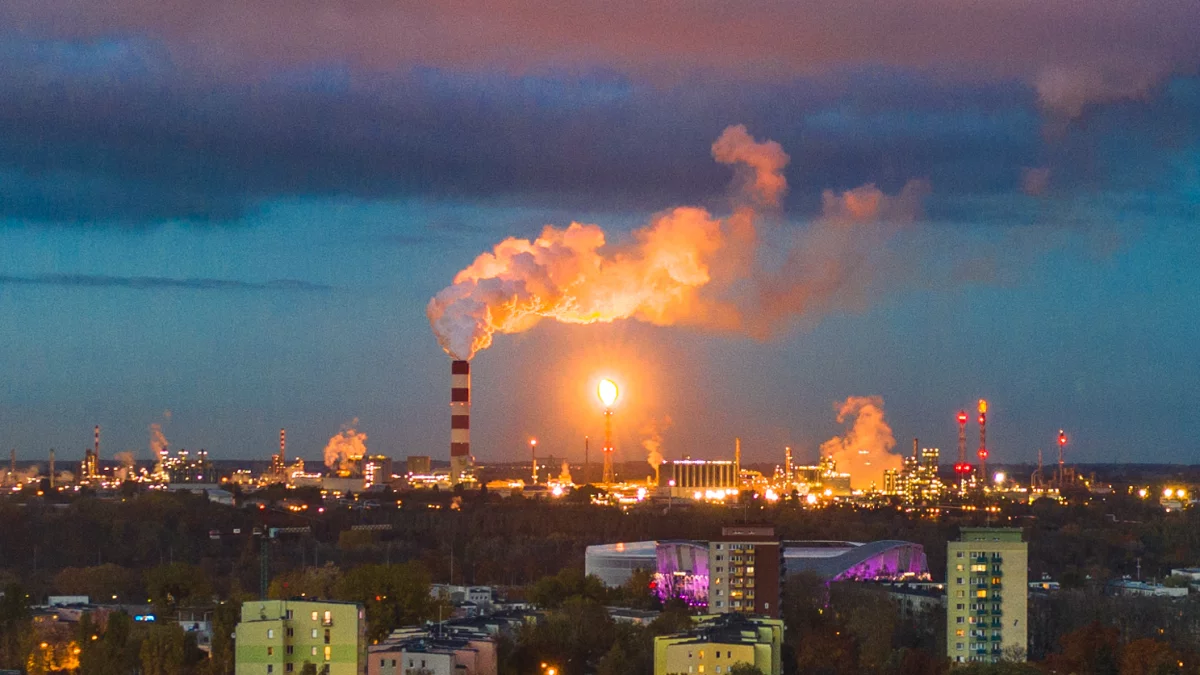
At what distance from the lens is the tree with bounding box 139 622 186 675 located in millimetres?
30734

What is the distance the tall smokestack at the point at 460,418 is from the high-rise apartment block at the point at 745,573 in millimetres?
26471

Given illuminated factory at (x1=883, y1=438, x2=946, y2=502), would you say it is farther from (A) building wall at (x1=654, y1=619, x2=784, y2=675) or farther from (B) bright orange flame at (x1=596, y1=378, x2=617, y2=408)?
(A) building wall at (x1=654, y1=619, x2=784, y2=675)

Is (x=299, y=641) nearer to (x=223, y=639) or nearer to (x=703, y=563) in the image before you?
(x=223, y=639)

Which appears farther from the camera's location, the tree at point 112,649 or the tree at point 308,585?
the tree at point 308,585

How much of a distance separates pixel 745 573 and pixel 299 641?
52.0ft

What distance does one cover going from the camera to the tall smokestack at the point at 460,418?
70.9 m

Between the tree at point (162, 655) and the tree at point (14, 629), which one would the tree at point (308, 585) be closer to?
the tree at point (14, 629)

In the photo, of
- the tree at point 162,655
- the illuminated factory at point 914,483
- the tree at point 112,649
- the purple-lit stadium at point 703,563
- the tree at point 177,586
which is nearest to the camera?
the tree at point 162,655

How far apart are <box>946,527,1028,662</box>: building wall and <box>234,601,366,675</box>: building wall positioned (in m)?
11.3

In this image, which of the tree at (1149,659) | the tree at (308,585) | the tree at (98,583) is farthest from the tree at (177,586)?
the tree at (1149,659)

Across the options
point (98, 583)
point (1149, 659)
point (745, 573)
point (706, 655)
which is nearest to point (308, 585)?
point (98, 583)

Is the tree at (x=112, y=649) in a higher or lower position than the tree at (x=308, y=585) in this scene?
lower

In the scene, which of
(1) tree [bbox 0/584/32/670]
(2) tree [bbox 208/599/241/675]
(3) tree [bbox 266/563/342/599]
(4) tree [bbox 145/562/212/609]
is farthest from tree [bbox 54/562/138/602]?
(2) tree [bbox 208/599/241/675]

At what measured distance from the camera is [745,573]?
43594 mm
